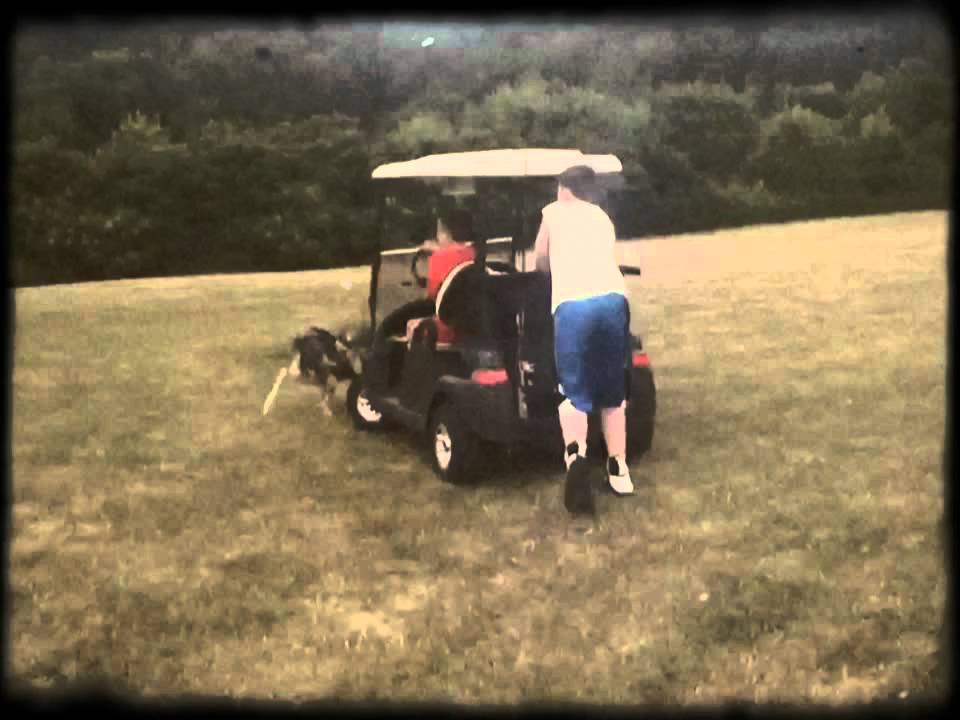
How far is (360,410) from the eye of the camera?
100 inches

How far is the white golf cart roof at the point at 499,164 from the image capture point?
2.29 metres

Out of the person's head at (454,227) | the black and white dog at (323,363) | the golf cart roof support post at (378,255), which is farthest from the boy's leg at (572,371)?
the black and white dog at (323,363)

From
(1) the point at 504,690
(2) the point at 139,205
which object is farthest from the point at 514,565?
(2) the point at 139,205

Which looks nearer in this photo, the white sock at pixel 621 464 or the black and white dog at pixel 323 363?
the white sock at pixel 621 464

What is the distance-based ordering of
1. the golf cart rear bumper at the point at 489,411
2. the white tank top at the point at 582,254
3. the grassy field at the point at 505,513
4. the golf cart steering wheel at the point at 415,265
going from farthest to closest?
the golf cart steering wheel at the point at 415,265, the golf cart rear bumper at the point at 489,411, the white tank top at the point at 582,254, the grassy field at the point at 505,513

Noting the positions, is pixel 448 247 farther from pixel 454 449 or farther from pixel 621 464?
pixel 621 464

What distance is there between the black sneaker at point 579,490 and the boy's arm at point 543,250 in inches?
17.2

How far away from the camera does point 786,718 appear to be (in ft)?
6.48

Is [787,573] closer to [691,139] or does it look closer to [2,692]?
[691,139]

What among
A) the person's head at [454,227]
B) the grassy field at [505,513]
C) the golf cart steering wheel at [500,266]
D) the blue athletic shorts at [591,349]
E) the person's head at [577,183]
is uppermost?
the person's head at [577,183]

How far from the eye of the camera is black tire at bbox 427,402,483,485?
236 centimetres

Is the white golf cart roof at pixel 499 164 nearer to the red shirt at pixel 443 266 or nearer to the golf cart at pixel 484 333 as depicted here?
the golf cart at pixel 484 333

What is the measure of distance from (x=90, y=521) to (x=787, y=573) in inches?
61.4

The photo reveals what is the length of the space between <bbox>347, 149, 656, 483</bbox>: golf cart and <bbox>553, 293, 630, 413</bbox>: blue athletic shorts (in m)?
0.03
